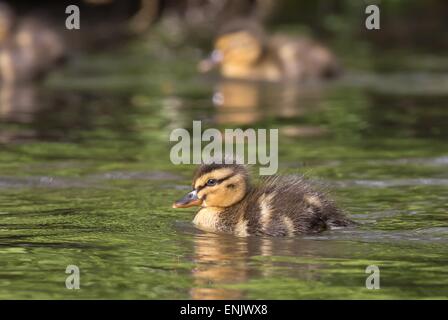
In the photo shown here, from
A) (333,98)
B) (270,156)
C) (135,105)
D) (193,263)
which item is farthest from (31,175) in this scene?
(333,98)

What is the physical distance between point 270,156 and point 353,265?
3604 millimetres

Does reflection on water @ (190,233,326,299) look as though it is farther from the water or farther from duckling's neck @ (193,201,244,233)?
duckling's neck @ (193,201,244,233)

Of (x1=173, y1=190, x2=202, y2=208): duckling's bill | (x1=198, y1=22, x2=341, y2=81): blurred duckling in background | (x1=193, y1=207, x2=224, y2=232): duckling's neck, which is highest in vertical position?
(x1=198, y1=22, x2=341, y2=81): blurred duckling in background

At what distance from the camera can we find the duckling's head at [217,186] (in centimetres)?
729

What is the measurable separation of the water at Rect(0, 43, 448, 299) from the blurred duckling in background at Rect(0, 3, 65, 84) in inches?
15.8

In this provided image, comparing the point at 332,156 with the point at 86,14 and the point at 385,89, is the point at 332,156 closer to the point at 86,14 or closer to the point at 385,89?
the point at 385,89

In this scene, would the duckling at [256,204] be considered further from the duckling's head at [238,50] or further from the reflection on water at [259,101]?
the duckling's head at [238,50]

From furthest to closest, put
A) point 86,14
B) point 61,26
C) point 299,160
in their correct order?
point 86,14 < point 61,26 < point 299,160

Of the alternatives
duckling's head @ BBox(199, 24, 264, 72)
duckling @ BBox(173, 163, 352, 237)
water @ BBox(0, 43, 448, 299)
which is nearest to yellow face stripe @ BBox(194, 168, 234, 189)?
duckling @ BBox(173, 163, 352, 237)

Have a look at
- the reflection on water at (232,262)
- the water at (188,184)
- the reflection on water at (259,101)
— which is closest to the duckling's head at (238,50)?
the reflection on water at (259,101)

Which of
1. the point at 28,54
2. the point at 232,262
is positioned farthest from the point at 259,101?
the point at 232,262

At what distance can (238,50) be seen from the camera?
16.0 m

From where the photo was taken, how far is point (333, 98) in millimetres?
13875

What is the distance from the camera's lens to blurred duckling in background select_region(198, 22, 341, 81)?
15438 mm
